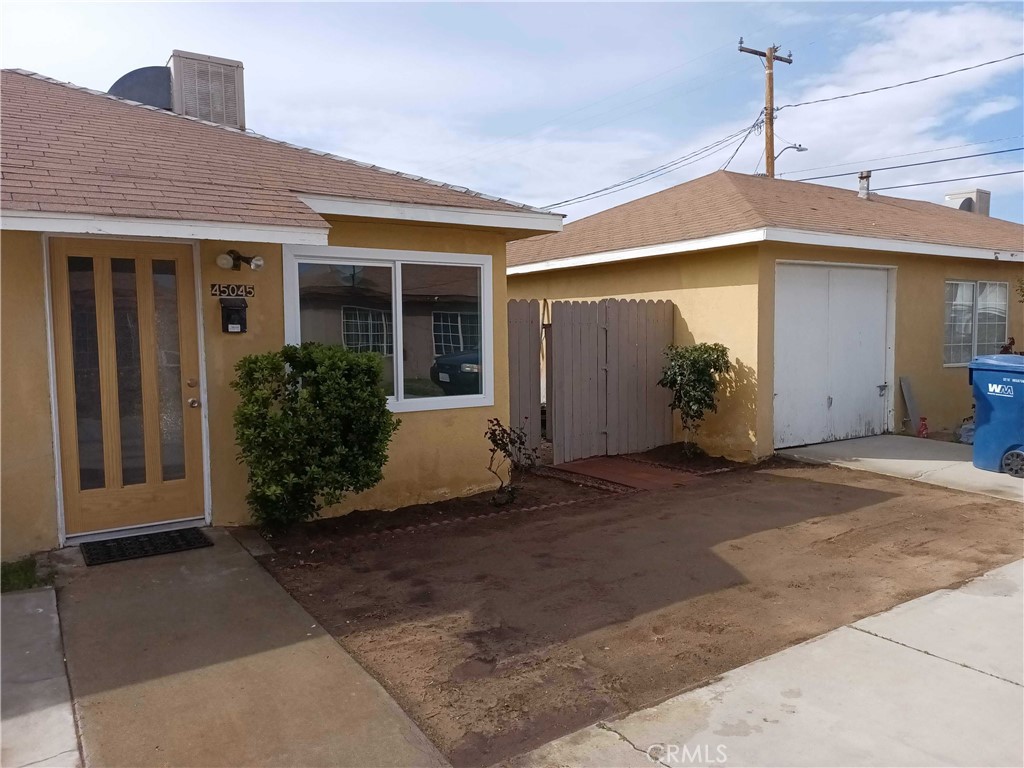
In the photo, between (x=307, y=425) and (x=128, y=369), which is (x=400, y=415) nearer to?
(x=307, y=425)

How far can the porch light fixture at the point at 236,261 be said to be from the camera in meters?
5.96

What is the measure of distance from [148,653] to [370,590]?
4.78 ft

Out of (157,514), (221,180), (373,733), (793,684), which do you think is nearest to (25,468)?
(157,514)

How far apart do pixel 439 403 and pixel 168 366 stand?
8.17ft

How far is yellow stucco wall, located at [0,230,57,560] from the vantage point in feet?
17.3

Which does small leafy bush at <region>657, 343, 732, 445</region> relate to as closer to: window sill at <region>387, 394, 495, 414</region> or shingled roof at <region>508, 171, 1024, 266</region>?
shingled roof at <region>508, 171, 1024, 266</region>

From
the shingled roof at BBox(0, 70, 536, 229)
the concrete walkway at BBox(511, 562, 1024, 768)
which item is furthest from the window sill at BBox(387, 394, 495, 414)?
the concrete walkway at BBox(511, 562, 1024, 768)

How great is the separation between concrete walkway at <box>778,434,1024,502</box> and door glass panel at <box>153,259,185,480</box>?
24.1 ft

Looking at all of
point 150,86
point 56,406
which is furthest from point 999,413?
point 150,86

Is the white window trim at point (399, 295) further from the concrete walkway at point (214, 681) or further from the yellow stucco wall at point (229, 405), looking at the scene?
the concrete walkway at point (214, 681)

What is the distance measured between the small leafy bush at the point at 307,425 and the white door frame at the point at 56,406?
321 mm

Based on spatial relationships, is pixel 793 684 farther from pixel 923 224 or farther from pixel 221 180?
pixel 923 224

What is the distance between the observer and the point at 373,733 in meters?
3.33

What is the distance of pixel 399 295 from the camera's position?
698cm
